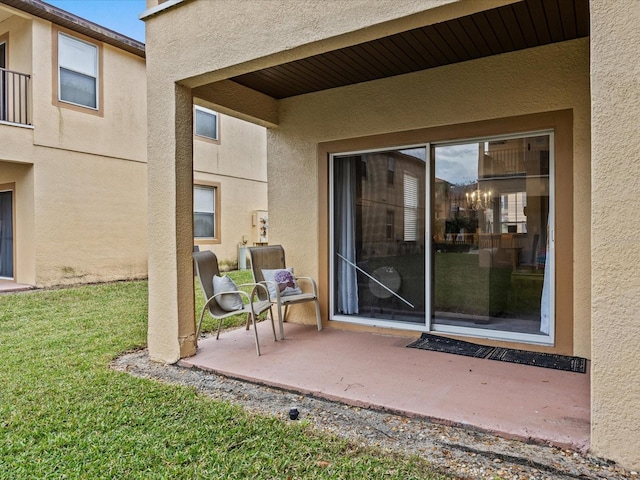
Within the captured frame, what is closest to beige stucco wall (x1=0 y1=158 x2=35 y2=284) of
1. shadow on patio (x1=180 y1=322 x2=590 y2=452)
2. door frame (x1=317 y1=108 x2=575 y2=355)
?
shadow on patio (x1=180 y1=322 x2=590 y2=452)

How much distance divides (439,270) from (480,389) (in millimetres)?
1901

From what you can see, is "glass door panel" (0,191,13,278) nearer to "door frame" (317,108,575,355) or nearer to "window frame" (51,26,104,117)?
"window frame" (51,26,104,117)

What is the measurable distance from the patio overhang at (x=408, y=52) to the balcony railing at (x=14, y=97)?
6.35 metres

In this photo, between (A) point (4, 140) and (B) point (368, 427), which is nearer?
(B) point (368, 427)

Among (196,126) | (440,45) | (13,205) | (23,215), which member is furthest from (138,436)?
(196,126)

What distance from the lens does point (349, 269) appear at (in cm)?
594

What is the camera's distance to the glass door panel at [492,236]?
465 centimetres

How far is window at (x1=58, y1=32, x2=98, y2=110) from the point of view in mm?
9609

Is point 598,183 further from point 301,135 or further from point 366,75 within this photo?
point 301,135

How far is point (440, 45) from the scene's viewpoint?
4.33 m

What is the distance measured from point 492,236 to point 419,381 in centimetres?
210

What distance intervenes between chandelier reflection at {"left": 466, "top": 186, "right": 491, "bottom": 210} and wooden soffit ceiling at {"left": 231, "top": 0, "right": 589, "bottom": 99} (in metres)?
1.50

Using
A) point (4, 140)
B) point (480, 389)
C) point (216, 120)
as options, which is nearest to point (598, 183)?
point (480, 389)

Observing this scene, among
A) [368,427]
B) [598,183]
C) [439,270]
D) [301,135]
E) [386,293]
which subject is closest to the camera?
[598,183]
